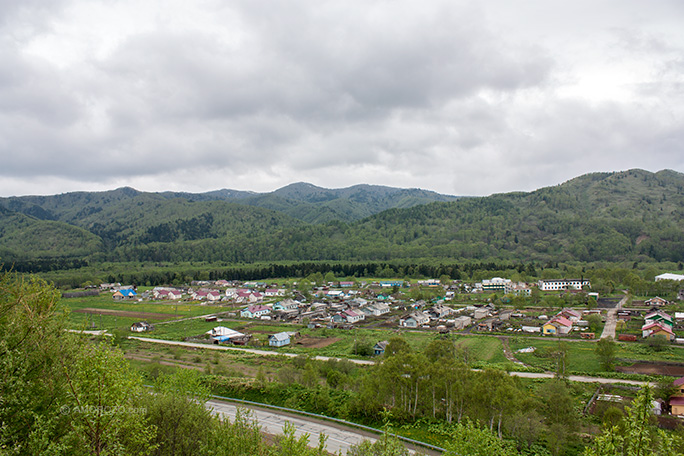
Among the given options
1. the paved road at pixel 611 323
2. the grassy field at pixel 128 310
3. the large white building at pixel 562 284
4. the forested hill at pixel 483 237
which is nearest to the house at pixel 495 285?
the large white building at pixel 562 284

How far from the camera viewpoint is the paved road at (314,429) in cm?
1912

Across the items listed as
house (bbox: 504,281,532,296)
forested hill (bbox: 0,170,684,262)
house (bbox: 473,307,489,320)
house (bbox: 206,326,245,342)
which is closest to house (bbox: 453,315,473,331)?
house (bbox: 473,307,489,320)

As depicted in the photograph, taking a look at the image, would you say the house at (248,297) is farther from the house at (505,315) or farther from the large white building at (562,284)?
the large white building at (562,284)

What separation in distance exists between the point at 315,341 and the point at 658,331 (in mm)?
37561

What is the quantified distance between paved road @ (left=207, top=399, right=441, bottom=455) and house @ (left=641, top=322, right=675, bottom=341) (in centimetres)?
3767

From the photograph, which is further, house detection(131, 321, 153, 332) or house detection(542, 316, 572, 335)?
house detection(131, 321, 153, 332)

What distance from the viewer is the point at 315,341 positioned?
46375 millimetres

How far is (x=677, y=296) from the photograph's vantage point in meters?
66.9

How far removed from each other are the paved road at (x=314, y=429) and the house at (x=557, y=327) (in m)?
35.6

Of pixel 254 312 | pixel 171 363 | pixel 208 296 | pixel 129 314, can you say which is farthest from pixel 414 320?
pixel 129 314

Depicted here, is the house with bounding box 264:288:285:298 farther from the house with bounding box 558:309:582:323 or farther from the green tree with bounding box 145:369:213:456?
the green tree with bounding box 145:369:213:456

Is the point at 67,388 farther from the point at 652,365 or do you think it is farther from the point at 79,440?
the point at 652,365

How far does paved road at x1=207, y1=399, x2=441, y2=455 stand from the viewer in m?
19.1

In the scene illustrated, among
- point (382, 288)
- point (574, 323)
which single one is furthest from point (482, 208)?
point (574, 323)
